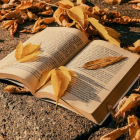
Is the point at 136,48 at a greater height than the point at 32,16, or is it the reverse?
the point at 136,48

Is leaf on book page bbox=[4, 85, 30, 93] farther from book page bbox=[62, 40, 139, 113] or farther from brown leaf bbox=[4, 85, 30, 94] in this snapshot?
book page bbox=[62, 40, 139, 113]

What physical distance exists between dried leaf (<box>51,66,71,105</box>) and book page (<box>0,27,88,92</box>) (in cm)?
11

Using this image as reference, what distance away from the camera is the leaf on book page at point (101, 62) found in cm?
155

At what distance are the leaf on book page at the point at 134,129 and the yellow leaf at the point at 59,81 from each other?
0.32m

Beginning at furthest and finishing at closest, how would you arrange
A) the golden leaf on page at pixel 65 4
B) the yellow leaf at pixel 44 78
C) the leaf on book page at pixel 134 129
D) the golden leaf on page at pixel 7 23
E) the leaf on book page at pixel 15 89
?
the golden leaf on page at pixel 7 23 < the golden leaf on page at pixel 65 4 < the leaf on book page at pixel 15 89 < the yellow leaf at pixel 44 78 < the leaf on book page at pixel 134 129

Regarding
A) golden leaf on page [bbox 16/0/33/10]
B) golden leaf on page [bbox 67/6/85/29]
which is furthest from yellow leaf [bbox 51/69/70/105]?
golden leaf on page [bbox 16/0/33/10]

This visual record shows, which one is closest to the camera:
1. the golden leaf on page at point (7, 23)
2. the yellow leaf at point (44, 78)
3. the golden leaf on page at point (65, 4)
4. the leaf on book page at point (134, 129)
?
the leaf on book page at point (134, 129)

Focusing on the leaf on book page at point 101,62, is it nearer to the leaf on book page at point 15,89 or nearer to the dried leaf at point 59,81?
the dried leaf at point 59,81

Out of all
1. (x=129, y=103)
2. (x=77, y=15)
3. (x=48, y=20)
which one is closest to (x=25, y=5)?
(x=48, y=20)

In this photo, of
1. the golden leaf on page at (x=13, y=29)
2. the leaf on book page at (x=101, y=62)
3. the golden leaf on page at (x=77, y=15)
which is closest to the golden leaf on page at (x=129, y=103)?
the leaf on book page at (x=101, y=62)

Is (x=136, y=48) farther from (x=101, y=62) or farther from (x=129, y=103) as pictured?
(x=129, y=103)

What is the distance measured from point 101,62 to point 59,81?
0.29 m

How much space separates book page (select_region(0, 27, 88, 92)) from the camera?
1.51 m

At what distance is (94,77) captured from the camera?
1.50 meters
